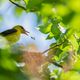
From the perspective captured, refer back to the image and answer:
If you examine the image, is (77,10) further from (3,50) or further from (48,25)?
(48,25)

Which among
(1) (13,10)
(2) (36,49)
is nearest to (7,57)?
(2) (36,49)

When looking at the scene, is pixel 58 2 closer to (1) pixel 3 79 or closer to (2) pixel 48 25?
(1) pixel 3 79

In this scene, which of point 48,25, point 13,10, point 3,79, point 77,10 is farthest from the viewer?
point 48,25

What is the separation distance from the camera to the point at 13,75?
1.93ft

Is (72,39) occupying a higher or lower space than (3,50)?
higher

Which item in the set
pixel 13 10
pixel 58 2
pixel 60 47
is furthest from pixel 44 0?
pixel 60 47

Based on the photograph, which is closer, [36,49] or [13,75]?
[13,75]

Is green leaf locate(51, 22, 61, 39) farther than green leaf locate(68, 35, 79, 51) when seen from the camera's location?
No

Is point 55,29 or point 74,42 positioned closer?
point 55,29

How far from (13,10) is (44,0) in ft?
1.18

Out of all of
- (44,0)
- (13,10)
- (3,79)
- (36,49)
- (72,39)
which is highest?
(72,39)

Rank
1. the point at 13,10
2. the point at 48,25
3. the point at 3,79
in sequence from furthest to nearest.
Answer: the point at 48,25
the point at 13,10
the point at 3,79

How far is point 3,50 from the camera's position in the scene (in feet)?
2.12

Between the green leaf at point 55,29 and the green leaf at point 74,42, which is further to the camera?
the green leaf at point 74,42
